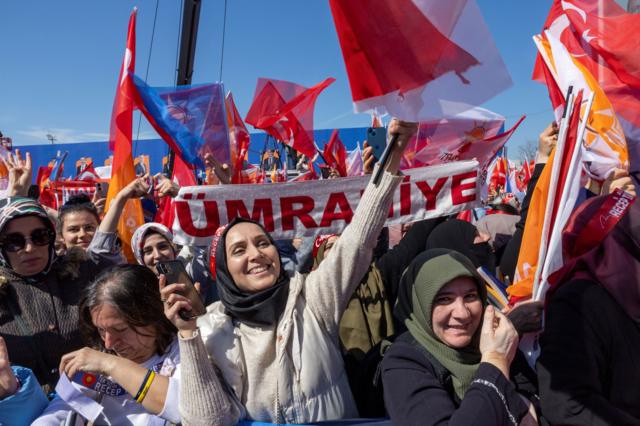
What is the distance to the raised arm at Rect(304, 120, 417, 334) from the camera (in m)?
1.96

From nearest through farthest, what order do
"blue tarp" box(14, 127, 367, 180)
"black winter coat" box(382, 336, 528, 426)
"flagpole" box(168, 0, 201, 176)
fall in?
"black winter coat" box(382, 336, 528, 426)
"flagpole" box(168, 0, 201, 176)
"blue tarp" box(14, 127, 367, 180)

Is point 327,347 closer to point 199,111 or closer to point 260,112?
point 199,111

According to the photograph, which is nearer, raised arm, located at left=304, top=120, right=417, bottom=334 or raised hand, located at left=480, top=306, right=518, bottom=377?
raised hand, located at left=480, top=306, right=518, bottom=377

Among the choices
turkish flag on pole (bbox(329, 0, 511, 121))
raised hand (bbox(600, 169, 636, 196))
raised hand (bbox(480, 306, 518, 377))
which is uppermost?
turkish flag on pole (bbox(329, 0, 511, 121))

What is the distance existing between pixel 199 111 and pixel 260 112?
41.2 inches

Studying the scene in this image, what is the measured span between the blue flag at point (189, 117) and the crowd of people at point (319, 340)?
1.95 m

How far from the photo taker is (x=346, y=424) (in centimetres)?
181

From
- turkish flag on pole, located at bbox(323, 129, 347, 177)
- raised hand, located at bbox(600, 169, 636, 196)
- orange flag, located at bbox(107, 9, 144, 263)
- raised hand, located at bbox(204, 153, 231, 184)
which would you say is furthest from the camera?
turkish flag on pole, located at bbox(323, 129, 347, 177)

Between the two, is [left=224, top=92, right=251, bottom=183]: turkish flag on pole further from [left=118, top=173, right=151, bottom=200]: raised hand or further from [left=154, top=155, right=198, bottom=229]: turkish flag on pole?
[left=118, top=173, right=151, bottom=200]: raised hand

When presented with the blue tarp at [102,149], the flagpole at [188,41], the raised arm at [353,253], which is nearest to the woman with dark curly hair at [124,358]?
the raised arm at [353,253]

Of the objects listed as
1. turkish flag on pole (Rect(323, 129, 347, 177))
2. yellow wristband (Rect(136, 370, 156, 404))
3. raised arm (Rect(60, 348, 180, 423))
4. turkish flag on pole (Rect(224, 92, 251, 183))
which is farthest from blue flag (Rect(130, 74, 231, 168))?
yellow wristband (Rect(136, 370, 156, 404))

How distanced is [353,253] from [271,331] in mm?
406

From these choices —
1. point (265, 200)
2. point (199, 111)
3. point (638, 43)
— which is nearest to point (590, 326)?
point (638, 43)

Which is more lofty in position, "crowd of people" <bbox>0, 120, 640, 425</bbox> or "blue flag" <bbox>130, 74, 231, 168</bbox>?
"blue flag" <bbox>130, 74, 231, 168</bbox>
